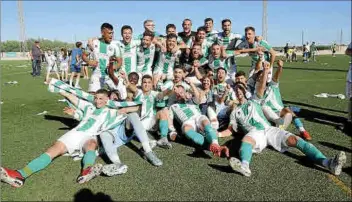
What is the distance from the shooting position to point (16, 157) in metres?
5.52

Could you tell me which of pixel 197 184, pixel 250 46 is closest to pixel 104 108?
pixel 197 184

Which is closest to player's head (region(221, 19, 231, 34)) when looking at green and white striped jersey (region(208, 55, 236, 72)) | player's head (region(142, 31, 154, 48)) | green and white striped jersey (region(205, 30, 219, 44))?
green and white striped jersey (region(205, 30, 219, 44))

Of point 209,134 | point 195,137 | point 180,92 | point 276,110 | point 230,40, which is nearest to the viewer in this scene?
point 209,134

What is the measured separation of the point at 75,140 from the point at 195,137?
195cm

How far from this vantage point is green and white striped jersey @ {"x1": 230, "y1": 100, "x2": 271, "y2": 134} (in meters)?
5.40

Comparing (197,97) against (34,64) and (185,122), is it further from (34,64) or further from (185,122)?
(34,64)


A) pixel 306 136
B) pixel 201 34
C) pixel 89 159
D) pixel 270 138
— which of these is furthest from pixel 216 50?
pixel 89 159

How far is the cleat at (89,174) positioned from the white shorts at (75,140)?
67 centimetres

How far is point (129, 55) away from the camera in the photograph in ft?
24.5

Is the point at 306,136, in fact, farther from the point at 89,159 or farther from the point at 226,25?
the point at 89,159

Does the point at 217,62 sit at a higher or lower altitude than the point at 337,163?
higher

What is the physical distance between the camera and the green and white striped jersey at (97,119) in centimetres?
527

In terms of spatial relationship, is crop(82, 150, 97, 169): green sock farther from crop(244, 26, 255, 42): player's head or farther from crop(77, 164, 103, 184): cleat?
crop(244, 26, 255, 42): player's head

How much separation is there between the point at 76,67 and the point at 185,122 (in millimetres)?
11607
